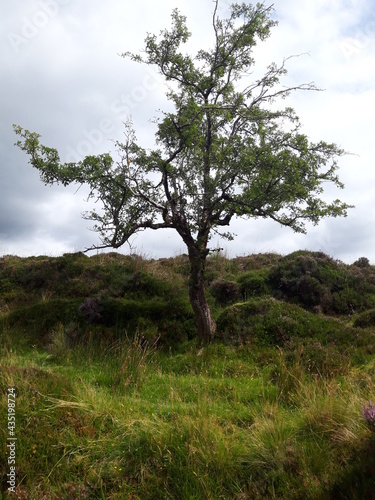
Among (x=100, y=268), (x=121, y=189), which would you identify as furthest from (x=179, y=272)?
(x=121, y=189)

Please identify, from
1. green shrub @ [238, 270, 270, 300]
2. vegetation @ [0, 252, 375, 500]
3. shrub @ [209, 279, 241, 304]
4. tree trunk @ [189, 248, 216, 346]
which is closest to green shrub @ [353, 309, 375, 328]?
vegetation @ [0, 252, 375, 500]

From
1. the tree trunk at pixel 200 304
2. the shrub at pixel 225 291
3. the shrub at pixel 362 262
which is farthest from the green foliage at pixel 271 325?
the shrub at pixel 362 262

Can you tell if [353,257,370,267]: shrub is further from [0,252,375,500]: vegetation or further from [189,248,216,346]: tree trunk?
[189,248,216,346]: tree trunk

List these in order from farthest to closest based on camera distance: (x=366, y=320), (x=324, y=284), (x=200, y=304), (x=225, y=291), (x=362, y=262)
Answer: (x=362, y=262)
(x=225, y=291)
(x=324, y=284)
(x=366, y=320)
(x=200, y=304)

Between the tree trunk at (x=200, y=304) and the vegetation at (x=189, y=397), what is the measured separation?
0.41 metres

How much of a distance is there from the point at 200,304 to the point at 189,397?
15.7ft

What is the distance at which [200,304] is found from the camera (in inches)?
492

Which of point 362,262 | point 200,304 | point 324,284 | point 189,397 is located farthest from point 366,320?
point 189,397

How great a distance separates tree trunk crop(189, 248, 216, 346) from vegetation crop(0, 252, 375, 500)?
1.33 feet

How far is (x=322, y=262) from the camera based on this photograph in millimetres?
18562

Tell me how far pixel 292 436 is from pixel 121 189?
30.3ft

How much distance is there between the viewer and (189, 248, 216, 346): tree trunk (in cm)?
1249

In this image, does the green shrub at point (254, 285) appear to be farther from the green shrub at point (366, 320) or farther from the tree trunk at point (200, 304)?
the tree trunk at point (200, 304)

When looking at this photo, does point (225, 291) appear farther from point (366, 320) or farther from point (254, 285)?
point (366, 320)
